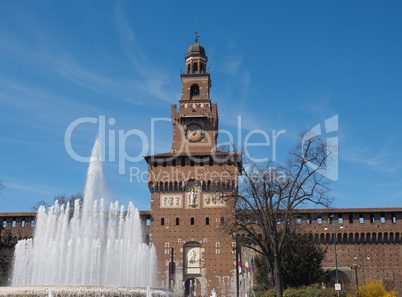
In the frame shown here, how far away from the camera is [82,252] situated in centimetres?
2775

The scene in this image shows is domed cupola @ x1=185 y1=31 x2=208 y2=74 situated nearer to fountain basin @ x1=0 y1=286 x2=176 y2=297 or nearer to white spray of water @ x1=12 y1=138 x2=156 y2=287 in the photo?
white spray of water @ x1=12 y1=138 x2=156 y2=287

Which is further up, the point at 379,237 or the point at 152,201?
the point at 152,201

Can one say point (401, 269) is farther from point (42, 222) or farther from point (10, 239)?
point (10, 239)

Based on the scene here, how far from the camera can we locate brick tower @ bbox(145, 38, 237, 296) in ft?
129

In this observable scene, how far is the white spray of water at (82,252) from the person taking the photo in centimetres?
2700

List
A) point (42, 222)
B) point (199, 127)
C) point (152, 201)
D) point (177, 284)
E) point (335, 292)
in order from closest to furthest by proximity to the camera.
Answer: point (335, 292) < point (42, 222) < point (177, 284) < point (152, 201) < point (199, 127)

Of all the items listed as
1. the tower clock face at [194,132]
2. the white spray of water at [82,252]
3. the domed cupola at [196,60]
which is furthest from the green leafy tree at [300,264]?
the domed cupola at [196,60]

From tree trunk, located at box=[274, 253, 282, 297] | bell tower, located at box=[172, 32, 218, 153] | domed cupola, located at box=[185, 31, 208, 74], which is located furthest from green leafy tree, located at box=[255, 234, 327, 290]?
domed cupola, located at box=[185, 31, 208, 74]

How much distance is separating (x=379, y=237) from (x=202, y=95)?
22346 millimetres

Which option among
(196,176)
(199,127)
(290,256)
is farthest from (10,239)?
(290,256)

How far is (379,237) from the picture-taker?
41906 mm

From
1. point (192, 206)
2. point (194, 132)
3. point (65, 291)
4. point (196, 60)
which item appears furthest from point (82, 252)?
point (196, 60)

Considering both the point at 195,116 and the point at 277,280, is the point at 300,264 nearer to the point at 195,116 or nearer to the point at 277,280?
the point at 277,280

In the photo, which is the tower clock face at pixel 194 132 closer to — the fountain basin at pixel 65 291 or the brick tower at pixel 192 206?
the brick tower at pixel 192 206
